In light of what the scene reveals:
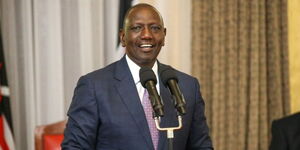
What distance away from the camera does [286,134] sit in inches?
92.2

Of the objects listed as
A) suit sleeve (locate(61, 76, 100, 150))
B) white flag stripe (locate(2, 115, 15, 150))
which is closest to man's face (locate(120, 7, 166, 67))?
suit sleeve (locate(61, 76, 100, 150))

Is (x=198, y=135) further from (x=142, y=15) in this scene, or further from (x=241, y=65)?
(x=241, y=65)

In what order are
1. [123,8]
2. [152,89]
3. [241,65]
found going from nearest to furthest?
[152,89] → [123,8] → [241,65]

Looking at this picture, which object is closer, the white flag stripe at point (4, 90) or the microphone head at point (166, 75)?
the microphone head at point (166, 75)

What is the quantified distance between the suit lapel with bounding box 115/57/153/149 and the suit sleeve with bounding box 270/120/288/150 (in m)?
0.78

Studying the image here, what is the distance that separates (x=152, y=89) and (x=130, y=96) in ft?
1.45

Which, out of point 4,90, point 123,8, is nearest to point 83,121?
point 4,90

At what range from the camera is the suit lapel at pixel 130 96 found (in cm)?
190

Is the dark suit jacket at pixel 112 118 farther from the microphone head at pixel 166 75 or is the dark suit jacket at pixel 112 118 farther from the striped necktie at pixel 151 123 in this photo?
the microphone head at pixel 166 75

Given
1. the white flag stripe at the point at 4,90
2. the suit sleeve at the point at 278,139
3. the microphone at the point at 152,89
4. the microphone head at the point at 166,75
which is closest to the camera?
the microphone at the point at 152,89

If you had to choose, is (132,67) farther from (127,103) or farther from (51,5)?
(51,5)

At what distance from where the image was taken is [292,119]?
2404 mm

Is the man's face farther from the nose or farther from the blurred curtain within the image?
the blurred curtain

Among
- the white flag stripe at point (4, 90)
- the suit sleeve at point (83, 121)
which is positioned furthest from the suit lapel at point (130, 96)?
the white flag stripe at point (4, 90)
